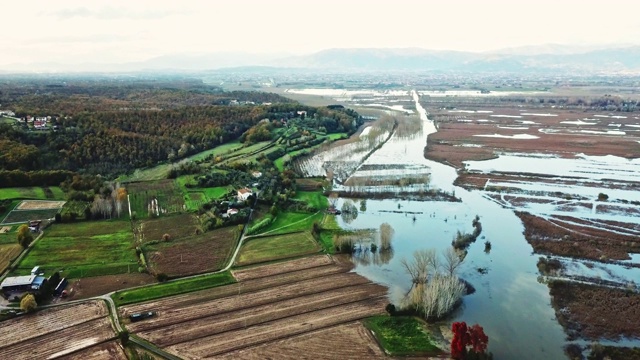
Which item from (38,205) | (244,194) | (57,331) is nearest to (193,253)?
(57,331)

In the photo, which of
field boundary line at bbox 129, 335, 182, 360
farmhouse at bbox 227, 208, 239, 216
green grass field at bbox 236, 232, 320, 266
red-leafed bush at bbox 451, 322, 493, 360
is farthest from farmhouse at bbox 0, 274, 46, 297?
red-leafed bush at bbox 451, 322, 493, 360

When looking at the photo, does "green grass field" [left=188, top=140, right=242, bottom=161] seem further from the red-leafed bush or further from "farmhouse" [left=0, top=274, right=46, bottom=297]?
the red-leafed bush

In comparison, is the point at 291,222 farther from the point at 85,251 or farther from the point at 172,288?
the point at 85,251

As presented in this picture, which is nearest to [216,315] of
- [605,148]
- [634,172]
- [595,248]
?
[595,248]

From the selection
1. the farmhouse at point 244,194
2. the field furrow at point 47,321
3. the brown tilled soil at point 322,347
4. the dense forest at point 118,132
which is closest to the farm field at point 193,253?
the field furrow at point 47,321

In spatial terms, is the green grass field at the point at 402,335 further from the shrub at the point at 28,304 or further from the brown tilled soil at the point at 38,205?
→ the brown tilled soil at the point at 38,205

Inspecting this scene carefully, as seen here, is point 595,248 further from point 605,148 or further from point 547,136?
point 547,136

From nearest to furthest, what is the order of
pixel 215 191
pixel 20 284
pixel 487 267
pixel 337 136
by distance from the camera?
pixel 20 284 < pixel 487 267 < pixel 215 191 < pixel 337 136

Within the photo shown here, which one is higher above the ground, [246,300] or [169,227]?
[169,227]
